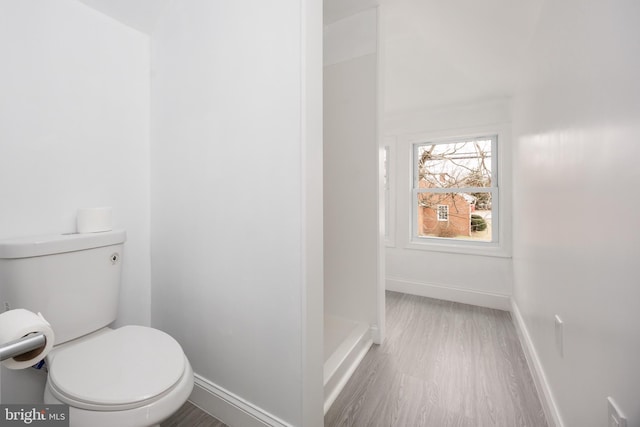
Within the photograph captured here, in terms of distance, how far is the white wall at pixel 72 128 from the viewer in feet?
3.76

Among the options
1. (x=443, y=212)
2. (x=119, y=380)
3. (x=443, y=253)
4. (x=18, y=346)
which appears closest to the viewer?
(x=18, y=346)

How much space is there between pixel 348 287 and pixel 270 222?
47.5 inches

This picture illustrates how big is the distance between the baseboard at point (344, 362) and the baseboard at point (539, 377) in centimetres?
96

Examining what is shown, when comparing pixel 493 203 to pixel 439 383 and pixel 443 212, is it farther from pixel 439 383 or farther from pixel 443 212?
pixel 439 383

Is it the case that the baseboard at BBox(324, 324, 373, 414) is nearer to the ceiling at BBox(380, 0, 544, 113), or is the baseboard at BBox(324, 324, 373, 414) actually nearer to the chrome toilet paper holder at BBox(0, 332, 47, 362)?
the chrome toilet paper holder at BBox(0, 332, 47, 362)

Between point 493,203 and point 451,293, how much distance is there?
1.05 meters

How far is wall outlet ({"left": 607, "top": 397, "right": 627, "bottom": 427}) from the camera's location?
0.69 meters

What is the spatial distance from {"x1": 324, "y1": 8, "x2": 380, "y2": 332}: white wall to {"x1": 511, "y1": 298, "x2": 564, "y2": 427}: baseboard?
94 centimetres

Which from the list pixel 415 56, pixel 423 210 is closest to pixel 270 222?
pixel 415 56

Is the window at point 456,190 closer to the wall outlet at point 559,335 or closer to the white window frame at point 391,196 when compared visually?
the white window frame at point 391,196

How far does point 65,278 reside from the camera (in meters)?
1.12

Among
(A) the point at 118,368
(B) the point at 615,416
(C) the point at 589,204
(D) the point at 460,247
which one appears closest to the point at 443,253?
(D) the point at 460,247

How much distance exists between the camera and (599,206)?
83 centimetres

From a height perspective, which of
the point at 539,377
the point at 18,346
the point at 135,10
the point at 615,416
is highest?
the point at 135,10
